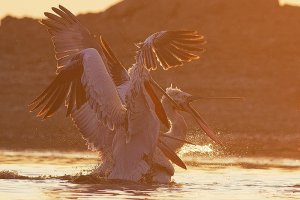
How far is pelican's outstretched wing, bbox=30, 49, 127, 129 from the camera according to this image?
15.5 m

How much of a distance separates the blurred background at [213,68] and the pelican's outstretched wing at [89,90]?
11.5 metres

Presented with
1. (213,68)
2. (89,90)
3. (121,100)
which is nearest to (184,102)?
(121,100)

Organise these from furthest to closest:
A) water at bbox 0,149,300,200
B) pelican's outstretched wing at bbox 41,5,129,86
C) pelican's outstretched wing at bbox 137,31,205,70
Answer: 1. pelican's outstretched wing at bbox 41,5,129,86
2. pelican's outstretched wing at bbox 137,31,205,70
3. water at bbox 0,149,300,200

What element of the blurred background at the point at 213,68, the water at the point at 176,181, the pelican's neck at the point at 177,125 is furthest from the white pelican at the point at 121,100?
the blurred background at the point at 213,68

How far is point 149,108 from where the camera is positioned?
52.9ft

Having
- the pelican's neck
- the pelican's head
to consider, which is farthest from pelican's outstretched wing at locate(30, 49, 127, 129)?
the pelican's head

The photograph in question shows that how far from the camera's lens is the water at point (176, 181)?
1516cm

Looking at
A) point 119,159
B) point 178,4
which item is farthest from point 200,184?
point 178,4

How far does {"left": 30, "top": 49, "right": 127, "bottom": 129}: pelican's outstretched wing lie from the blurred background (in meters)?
11.5

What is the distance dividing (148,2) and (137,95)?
7218 centimetres

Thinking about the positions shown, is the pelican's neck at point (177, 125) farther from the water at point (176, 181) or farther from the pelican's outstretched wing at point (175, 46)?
the pelican's outstretched wing at point (175, 46)

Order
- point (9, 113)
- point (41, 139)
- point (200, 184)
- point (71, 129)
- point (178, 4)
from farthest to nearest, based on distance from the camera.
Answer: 1. point (178, 4)
2. point (9, 113)
3. point (71, 129)
4. point (41, 139)
5. point (200, 184)

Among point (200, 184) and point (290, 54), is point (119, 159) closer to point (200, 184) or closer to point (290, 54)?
point (200, 184)

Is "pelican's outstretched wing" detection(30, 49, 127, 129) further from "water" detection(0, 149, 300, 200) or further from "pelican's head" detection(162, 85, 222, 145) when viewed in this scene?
"pelican's head" detection(162, 85, 222, 145)
